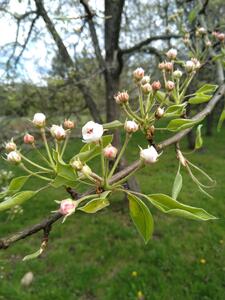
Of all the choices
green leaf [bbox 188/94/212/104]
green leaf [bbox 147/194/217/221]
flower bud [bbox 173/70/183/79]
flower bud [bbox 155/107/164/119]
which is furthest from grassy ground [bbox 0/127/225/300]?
green leaf [bbox 147/194/217/221]

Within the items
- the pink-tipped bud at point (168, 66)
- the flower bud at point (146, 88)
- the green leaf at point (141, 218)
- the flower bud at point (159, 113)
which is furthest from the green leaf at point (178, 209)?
the pink-tipped bud at point (168, 66)

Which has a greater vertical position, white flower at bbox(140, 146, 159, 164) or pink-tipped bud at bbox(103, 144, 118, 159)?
pink-tipped bud at bbox(103, 144, 118, 159)

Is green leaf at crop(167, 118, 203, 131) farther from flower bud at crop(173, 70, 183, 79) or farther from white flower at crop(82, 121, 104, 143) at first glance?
flower bud at crop(173, 70, 183, 79)

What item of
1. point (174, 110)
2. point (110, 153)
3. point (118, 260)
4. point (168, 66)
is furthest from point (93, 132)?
point (118, 260)

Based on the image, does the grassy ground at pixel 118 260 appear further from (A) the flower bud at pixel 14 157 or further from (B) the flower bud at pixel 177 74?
(A) the flower bud at pixel 14 157

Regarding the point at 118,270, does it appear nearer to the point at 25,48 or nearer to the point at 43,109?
the point at 43,109

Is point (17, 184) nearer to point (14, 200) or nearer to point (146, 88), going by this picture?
point (14, 200)

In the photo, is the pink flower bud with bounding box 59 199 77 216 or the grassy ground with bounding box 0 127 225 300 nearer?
the pink flower bud with bounding box 59 199 77 216
